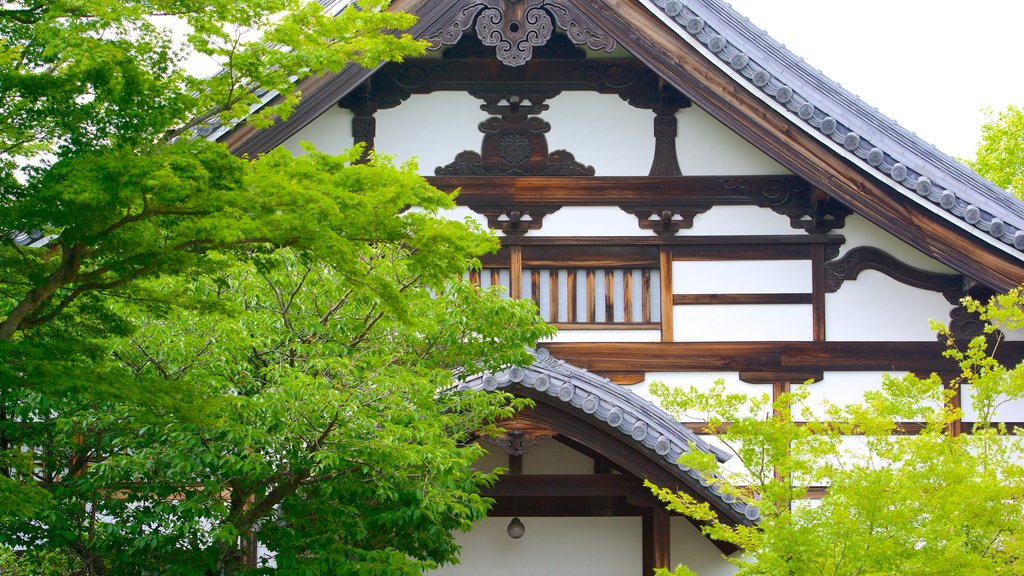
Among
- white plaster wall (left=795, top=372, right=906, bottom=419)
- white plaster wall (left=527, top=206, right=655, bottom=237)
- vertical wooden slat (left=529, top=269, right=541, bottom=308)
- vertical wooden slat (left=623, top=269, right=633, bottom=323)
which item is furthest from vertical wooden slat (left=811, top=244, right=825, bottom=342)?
vertical wooden slat (left=529, top=269, right=541, bottom=308)

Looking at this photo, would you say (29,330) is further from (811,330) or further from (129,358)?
(811,330)

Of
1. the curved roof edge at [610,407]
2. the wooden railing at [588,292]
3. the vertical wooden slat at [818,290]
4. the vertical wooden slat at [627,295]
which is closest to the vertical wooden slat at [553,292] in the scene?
the wooden railing at [588,292]

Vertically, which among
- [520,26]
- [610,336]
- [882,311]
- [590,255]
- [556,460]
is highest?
[520,26]

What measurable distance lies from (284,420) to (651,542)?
572 cm

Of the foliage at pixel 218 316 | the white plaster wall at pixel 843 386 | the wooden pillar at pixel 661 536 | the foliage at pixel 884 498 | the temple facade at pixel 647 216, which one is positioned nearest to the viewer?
the foliage at pixel 218 316

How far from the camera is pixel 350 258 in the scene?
6.25 meters

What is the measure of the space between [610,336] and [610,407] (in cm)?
149

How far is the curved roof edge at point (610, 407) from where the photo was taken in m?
11.3

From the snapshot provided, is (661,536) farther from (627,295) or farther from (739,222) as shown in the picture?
(739,222)

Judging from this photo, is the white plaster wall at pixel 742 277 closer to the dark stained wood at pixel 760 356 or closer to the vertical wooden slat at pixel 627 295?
the vertical wooden slat at pixel 627 295

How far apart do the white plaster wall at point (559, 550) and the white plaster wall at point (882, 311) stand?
9.64 feet

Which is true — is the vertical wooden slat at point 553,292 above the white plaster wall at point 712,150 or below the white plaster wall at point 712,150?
below

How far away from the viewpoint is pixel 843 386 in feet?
41.1

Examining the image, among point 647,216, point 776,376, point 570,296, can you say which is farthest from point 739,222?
point 570,296
